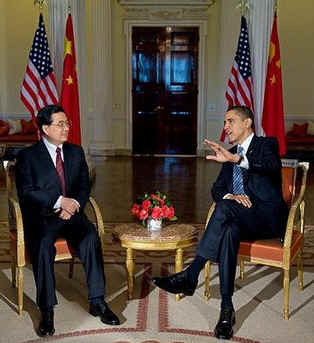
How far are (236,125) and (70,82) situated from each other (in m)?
3.92

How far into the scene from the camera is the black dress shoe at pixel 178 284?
13.3ft

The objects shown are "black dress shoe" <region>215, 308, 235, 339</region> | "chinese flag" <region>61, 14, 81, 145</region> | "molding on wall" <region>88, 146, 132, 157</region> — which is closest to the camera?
"black dress shoe" <region>215, 308, 235, 339</region>

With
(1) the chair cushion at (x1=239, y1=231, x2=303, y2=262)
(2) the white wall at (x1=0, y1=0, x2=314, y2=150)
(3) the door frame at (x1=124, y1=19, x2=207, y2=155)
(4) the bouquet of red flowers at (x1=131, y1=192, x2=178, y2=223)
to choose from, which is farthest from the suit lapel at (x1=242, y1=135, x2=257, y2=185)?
(3) the door frame at (x1=124, y1=19, x2=207, y2=155)

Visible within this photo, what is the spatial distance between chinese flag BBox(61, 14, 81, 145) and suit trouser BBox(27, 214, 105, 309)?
3.58 meters

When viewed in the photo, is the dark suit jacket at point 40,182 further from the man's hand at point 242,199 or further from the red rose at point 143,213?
the man's hand at point 242,199

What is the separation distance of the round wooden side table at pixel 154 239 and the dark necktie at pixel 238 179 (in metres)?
0.46

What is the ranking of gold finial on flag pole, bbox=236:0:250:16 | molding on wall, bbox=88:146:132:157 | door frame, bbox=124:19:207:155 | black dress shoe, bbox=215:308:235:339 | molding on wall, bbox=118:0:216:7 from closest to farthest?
black dress shoe, bbox=215:308:235:339, gold finial on flag pole, bbox=236:0:250:16, molding on wall, bbox=118:0:216:7, door frame, bbox=124:19:207:155, molding on wall, bbox=88:146:132:157

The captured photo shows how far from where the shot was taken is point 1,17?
40.9 feet

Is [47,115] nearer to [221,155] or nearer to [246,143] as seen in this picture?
[221,155]

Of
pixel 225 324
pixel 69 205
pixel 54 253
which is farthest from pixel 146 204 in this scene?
pixel 225 324

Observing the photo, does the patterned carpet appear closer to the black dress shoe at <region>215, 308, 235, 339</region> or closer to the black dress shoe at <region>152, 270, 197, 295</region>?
the black dress shoe at <region>152, 270, 197, 295</region>

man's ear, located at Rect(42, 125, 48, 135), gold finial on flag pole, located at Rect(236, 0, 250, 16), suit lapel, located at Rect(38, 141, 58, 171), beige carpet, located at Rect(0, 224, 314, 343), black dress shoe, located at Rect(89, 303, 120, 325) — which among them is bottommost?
beige carpet, located at Rect(0, 224, 314, 343)

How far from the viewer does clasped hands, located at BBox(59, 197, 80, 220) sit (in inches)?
161

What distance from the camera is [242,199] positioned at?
418 cm
